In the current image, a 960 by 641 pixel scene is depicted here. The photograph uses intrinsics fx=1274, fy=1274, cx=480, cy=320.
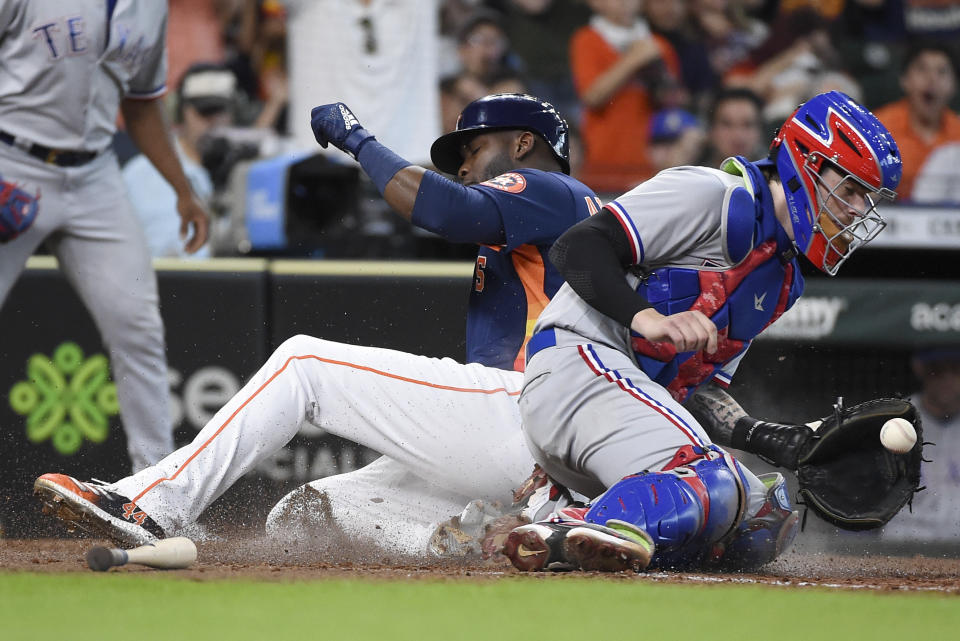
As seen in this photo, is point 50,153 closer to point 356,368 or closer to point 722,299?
point 356,368

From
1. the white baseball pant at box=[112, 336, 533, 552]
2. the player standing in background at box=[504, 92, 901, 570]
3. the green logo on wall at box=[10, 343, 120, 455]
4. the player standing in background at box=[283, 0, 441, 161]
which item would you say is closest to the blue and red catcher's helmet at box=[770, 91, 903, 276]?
the player standing in background at box=[504, 92, 901, 570]

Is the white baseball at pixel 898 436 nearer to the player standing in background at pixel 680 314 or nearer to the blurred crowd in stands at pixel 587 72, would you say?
the player standing in background at pixel 680 314

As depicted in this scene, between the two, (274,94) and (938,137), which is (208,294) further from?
(938,137)

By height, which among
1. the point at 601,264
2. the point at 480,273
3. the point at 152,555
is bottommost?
the point at 152,555

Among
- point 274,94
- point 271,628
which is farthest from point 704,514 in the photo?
point 274,94

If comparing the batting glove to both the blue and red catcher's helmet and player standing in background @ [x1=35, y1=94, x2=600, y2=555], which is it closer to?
player standing in background @ [x1=35, y1=94, x2=600, y2=555]

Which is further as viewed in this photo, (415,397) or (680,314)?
(415,397)

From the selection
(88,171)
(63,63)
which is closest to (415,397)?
(88,171)
